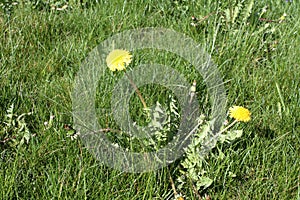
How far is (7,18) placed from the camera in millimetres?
2572

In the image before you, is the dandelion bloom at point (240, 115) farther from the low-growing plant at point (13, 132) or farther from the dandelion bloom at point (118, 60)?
the low-growing plant at point (13, 132)

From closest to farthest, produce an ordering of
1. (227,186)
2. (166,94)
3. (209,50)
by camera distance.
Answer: (227,186), (166,94), (209,50)

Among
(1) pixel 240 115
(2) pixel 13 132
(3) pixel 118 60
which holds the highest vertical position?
(3) pixel 118 60

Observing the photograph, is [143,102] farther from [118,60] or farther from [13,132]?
[13,132]

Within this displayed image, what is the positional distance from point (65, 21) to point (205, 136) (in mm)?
1325

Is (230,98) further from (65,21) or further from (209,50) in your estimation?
(65,21)

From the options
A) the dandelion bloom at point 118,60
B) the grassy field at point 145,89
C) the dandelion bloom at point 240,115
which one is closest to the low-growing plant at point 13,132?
the grassy field at point 145,89

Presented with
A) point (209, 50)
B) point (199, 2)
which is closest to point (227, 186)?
point (209, 50)

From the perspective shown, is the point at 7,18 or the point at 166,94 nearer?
the point at 166,94

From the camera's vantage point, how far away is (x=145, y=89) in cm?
203

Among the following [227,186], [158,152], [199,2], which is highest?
[199,2]

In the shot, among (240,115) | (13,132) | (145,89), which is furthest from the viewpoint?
(145,89)

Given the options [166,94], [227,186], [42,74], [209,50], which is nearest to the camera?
[227,186]

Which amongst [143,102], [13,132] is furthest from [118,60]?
[13,132]
